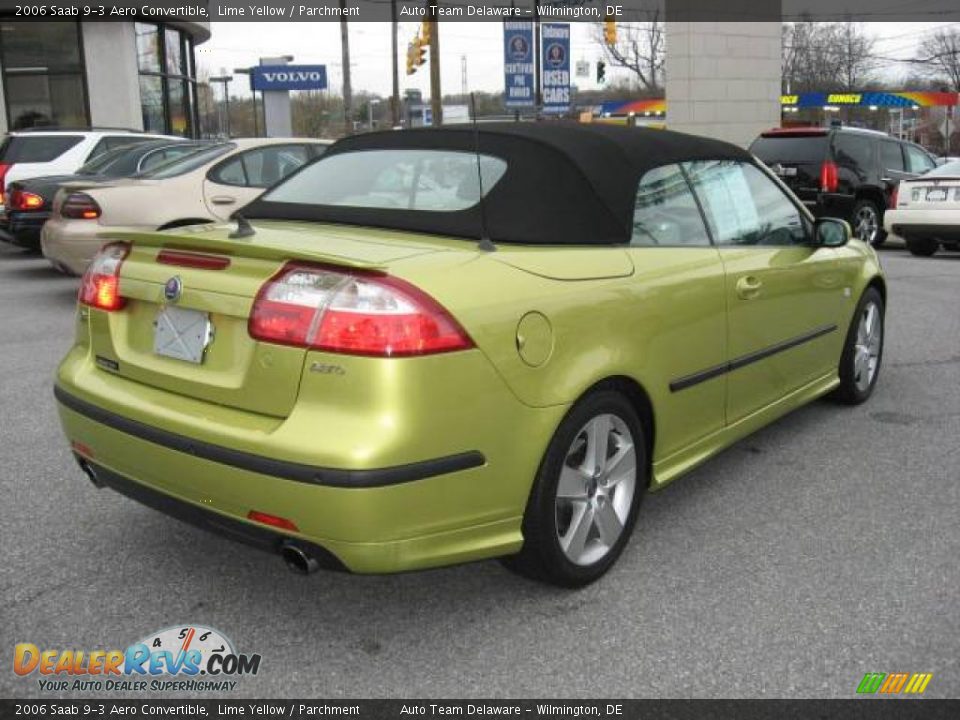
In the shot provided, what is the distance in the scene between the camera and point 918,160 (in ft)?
47.7

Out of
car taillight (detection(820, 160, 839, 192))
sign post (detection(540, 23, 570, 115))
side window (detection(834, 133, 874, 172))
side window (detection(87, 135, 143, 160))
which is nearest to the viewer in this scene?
car taillight (detection(820, 160, 839, 192))

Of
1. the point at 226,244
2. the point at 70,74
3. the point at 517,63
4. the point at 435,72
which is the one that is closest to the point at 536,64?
the point at 517,63

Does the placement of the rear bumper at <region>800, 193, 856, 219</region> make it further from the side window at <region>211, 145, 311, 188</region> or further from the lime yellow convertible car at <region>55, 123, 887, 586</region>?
the lime yellow convertible car at <region>55, 123, 887, 586</region>

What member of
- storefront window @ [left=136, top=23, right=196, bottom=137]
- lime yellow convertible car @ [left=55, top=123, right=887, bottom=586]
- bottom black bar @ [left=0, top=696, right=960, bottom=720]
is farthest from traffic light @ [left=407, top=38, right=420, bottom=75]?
bottom black bar @ [left=0, top=696, right=960, bottom=720]

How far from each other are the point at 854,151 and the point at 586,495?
39.5 feet

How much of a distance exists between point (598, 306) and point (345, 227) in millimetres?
931

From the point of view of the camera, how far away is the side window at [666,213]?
137 inches

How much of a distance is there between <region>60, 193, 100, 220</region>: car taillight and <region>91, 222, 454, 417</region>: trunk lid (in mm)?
5715

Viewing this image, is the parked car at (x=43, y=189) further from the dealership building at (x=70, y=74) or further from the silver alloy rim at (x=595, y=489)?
the dealership building at (x=70, y=74)

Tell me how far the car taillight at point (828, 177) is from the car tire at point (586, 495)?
428 inches

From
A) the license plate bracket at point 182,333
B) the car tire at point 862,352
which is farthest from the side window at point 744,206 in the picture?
the license plate bracket at point 182,333

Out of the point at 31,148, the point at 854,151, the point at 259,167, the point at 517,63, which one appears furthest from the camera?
the point at 517,63

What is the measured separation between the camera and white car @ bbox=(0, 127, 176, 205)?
12.8m

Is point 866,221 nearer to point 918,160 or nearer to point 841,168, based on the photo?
point 841,168
